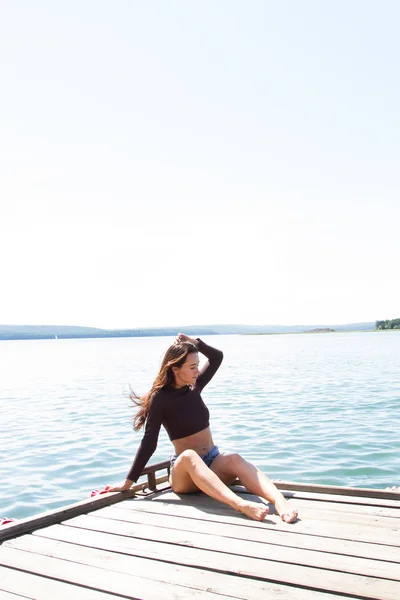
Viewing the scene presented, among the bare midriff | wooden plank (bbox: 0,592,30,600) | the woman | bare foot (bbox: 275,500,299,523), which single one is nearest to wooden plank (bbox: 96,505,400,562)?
bare foot (bbox: 275,500,299,523)

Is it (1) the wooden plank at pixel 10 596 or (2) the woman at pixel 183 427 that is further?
(2) the woman at pixel 183 427

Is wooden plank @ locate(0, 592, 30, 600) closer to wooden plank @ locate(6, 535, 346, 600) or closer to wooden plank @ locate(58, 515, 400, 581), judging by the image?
wooden plank @ locate(6, 535, 346, 600)

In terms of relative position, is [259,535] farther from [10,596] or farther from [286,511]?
[10,596]

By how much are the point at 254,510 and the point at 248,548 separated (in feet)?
2.08

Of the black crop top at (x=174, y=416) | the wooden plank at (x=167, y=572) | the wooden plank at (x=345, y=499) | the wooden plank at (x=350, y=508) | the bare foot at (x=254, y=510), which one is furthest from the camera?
the black crop top at (x=174, y=416)

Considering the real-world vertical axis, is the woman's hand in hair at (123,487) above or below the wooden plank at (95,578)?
above

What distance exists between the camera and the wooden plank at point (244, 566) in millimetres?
3449

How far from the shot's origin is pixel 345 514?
16.0 feet

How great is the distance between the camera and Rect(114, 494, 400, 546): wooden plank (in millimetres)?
4320

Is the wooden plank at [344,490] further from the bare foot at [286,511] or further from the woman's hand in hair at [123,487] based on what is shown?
the woman's hand in hair at [123,487]

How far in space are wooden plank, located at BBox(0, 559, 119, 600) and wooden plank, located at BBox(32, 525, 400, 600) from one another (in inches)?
23.0

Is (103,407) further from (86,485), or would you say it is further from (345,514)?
(345,514)

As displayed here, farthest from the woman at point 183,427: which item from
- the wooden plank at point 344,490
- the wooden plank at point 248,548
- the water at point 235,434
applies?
the water at point 235,434

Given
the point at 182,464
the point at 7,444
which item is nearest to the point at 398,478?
the point at 182,464
